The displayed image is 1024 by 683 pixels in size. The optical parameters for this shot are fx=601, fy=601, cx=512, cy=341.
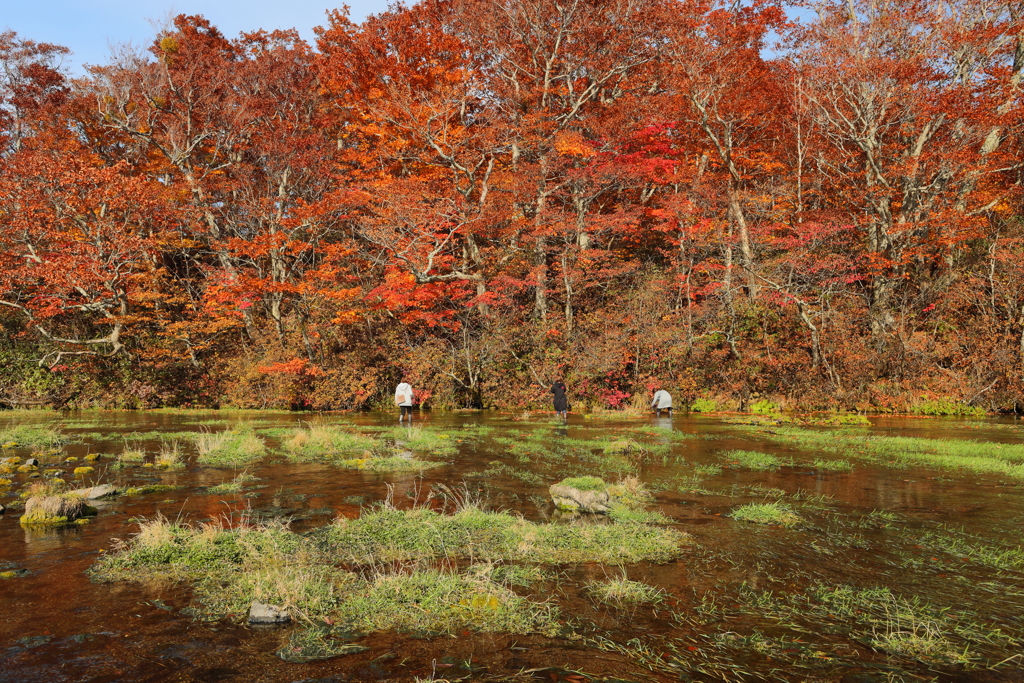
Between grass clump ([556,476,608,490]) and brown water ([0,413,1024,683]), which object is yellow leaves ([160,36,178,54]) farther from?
grass clump ([556,476,608,490])

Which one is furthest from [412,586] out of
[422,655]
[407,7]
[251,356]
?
[407,7]

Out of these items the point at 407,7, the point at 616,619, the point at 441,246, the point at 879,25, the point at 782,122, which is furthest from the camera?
the point at 407,7

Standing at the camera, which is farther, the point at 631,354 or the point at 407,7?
the point at 407,7

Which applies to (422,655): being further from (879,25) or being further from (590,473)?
(879,25)

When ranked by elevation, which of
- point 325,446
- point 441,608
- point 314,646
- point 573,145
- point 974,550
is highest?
point 573,145

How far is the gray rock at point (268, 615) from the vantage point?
5707 millimetres

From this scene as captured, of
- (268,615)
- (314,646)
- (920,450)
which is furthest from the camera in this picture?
(920,450)

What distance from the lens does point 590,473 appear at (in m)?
12.4

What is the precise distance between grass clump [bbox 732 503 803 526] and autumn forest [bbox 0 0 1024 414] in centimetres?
1710

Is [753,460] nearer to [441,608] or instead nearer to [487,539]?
[487,539]

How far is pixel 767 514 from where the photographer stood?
8891mm

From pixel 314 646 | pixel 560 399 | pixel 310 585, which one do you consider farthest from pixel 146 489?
pixel 560 399

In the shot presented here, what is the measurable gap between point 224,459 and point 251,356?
1913 cm

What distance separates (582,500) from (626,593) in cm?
336
